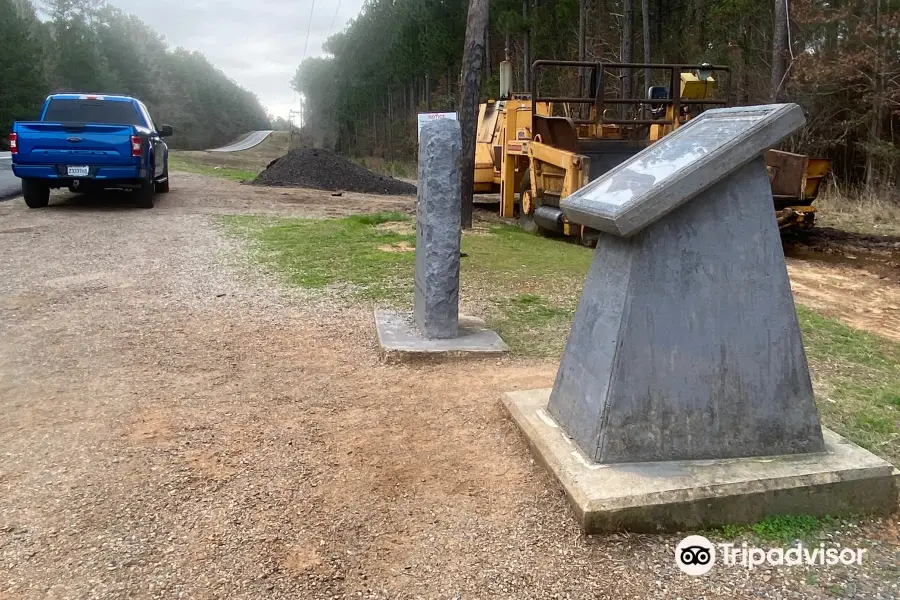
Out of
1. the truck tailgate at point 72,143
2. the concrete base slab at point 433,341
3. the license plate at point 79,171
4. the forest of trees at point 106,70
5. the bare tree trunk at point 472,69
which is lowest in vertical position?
the concrete base slab at point 433,341

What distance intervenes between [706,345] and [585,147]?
921 centimetres

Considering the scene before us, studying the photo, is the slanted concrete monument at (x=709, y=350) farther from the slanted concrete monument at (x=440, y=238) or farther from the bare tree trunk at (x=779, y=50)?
the bare tree trunk at (x=779, y=50)

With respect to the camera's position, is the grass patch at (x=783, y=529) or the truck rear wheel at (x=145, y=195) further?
the truck rear wheel at (x=145, y=195)

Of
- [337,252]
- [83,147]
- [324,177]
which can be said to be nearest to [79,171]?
[83,147]

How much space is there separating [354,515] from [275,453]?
78cm

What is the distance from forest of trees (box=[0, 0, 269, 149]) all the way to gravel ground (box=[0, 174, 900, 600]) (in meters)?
49.9

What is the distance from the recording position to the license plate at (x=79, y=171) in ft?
40.2

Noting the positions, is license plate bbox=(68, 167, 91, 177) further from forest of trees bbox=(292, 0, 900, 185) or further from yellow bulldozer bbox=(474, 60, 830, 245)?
forest of trees bbox=(292, 0, 900, 185)

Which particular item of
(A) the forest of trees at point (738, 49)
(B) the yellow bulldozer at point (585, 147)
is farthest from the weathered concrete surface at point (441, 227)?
(A) the forest of trees at point (738, 49)

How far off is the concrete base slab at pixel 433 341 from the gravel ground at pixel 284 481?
14 centimetres

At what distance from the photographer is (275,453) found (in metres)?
3.73

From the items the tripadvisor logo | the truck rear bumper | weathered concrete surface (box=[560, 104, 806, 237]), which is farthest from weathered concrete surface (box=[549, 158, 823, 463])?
the truck rear bumper

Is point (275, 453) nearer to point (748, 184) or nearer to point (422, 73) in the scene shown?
point (748, 184)

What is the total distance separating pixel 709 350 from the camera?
3240mm
